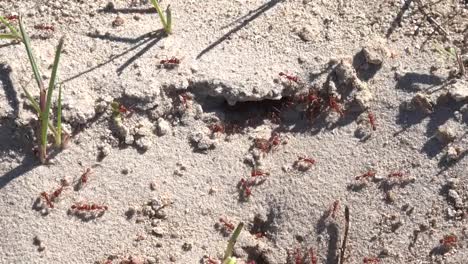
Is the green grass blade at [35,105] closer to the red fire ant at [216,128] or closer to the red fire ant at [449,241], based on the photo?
the red fire ant at [216,128]

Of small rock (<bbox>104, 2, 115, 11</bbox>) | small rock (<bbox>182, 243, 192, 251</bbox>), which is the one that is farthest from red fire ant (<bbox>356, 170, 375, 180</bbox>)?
small rock (<bbox>104, 2, 115, 11</bbox>)

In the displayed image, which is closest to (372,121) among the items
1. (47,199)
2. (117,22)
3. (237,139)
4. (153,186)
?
(237,139)

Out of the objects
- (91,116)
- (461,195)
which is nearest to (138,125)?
(91,116)

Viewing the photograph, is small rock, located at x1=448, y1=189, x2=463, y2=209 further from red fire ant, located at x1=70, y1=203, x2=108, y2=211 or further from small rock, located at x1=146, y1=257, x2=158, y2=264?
red fire ant, located at x1=70, y1=203, x2=108, y2=211

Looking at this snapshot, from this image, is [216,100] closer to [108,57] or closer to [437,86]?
[108,57]

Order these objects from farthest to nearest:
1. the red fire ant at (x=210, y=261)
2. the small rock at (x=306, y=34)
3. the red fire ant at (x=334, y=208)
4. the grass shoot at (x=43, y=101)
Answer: the small rock at (x=306, y=34)
the red fire ant at (x=334, y=208)
the red fire ant at (x=210, y=261)
the grass shoot at (x=43, y=101)

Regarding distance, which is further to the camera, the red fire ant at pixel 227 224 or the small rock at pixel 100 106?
the small rock at pixel 100 106

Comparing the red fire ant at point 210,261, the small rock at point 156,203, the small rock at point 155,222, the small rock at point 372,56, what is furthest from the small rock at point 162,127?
the small rock at point 372,56

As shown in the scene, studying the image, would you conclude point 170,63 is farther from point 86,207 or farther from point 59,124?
point 86,207
